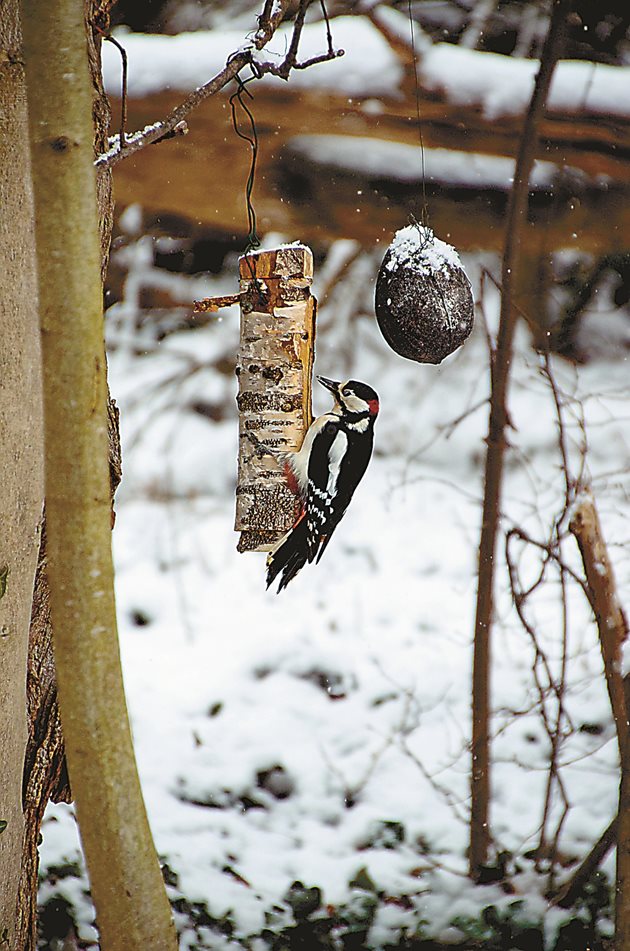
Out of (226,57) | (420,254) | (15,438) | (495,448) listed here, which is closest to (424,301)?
(420,254)

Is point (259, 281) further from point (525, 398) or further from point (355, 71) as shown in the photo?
point (525, 398)

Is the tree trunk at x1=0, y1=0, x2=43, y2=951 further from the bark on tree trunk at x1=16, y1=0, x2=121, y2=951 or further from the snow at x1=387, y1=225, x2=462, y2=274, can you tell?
the snow at x1=387, y1=225, x2=462, y2=274

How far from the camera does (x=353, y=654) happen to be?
176 cm

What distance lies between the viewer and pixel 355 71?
1494 millimetres

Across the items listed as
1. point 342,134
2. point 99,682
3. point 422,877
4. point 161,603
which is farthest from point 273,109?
point 422,877

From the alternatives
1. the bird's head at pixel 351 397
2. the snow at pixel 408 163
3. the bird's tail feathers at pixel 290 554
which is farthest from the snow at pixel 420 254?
the snow at pixel 408 163

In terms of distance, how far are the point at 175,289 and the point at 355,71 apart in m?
0.63

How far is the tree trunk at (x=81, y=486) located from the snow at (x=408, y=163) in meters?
1.12

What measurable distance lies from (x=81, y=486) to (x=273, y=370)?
0.77ft

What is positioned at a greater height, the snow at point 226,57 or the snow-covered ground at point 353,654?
the snow at point 226,57

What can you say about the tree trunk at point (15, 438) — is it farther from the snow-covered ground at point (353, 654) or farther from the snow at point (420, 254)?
the snow-covered ground at point (353, 654)

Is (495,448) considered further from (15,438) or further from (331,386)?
(15,438)

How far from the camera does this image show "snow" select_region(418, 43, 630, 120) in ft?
5.01

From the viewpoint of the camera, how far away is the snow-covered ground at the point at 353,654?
1.51 meters
